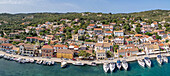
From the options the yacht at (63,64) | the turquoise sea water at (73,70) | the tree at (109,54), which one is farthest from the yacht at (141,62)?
the yacht at (63,64)

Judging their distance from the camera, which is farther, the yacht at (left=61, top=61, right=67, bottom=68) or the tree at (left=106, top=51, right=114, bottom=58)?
the tree at (left=106, top=51, right=114, bottom=58)

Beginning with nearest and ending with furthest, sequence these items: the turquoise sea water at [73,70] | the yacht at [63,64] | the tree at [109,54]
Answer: the turquoise sea water at [73,70]
the yacht at [63,64]
the tree at [109,54]

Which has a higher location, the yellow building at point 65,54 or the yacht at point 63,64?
the yellow building at point 65,54

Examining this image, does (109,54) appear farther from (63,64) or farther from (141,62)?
(63,64)

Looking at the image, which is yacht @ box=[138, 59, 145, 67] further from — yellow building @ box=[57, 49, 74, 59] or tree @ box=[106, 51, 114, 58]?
yellow building @ box=[57, 49, 74, 59]

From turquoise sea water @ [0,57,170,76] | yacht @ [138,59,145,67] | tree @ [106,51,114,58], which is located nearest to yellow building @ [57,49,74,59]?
turquoise sea water @ [0,57,170,76]

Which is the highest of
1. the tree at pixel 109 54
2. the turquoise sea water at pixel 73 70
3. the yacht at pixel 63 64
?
the tree at pixel 109 54

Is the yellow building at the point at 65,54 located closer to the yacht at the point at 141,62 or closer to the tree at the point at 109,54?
the tree at the point at 109,54

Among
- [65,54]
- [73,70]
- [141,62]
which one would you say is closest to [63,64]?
[73,70]

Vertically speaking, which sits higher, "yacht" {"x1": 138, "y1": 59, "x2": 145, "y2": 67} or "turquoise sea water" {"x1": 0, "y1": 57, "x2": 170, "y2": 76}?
"yacht" {"x1": 138, "y1": 59, "x2": 145, "y2": 67}

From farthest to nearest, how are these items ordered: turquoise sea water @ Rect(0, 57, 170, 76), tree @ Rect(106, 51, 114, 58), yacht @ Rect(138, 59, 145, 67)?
tree @ Rect(106, 51, 114, 58)
yacht @ Rect(138, 59, 145, 67)
turquoise sea water @ Rect(0, 57, 170, 76)
